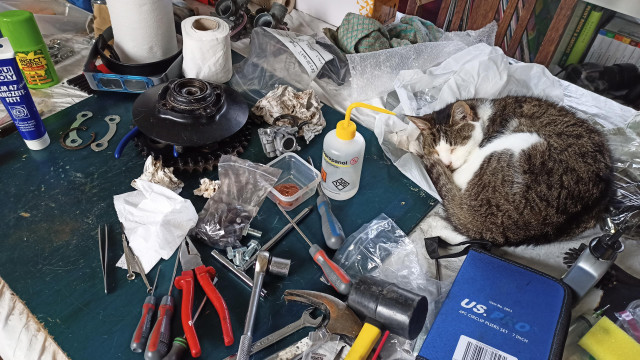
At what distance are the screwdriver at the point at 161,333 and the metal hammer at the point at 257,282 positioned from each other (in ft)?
0.41

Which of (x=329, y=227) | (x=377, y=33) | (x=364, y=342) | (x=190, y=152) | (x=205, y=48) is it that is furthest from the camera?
(x=377, y=33)

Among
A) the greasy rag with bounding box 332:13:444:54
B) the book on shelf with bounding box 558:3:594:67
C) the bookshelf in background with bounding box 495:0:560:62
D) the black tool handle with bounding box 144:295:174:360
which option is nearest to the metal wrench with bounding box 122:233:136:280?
the black tool handle with bounding box 144:295:174:360

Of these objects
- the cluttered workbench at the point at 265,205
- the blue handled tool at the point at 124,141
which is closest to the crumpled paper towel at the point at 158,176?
the cluttered workbench at the point at 265,205

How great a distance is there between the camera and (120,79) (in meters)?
1.12

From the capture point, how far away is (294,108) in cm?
112

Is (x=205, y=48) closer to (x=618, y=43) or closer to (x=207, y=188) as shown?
(x=207, y=188)

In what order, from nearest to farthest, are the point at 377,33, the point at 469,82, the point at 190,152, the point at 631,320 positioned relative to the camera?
1. the point at 631,320
2. the point at 190,152
3. the point at 469,82
4. the point at 377,33

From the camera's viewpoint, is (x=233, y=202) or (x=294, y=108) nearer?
(x=233, y=202)

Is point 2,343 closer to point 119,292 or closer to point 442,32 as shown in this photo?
point 119,292

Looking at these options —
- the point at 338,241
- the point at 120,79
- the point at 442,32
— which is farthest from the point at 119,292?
the point at 442,32

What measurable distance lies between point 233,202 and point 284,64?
1.90ft

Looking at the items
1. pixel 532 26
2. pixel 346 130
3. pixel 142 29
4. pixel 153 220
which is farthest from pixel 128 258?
pixel 532 26

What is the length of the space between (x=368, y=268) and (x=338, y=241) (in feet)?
0.28

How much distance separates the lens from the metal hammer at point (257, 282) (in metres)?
0.64
